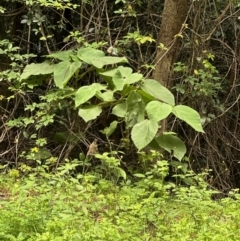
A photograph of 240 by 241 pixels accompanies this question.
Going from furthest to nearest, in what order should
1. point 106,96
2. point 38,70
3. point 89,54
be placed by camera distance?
point 38,70 < point 89,54 < point 106,96

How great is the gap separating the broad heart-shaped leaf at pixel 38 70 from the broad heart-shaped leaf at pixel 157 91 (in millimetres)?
772

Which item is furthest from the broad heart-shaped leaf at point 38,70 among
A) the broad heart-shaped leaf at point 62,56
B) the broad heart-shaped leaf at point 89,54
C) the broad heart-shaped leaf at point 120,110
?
the broad heart-shaped leaf at point 120,110

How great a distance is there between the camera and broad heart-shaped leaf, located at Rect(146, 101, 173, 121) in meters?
3.46

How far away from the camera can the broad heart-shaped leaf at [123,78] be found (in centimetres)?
371

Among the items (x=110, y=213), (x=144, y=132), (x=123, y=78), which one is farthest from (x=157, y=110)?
(x=110, y=213)

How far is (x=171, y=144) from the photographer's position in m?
3.76

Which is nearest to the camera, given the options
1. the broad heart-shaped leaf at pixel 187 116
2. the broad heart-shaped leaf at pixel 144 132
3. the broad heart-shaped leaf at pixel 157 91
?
the broad heart-shaped leaf at pixel 144 132

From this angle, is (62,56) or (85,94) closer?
(85,94)

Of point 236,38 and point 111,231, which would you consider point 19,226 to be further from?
point 236,38

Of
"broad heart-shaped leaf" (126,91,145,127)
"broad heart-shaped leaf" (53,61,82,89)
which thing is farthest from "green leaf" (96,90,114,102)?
"broad heart-shaped leaf" (53,61,82,89)

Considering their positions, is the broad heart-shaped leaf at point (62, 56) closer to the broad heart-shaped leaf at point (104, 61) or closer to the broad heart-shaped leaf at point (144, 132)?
the broad heart-shaped leaf at point (104, 61)

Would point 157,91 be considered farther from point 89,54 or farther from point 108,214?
point 108,214

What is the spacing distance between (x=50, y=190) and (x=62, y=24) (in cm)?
203

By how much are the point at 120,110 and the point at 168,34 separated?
86 cm
